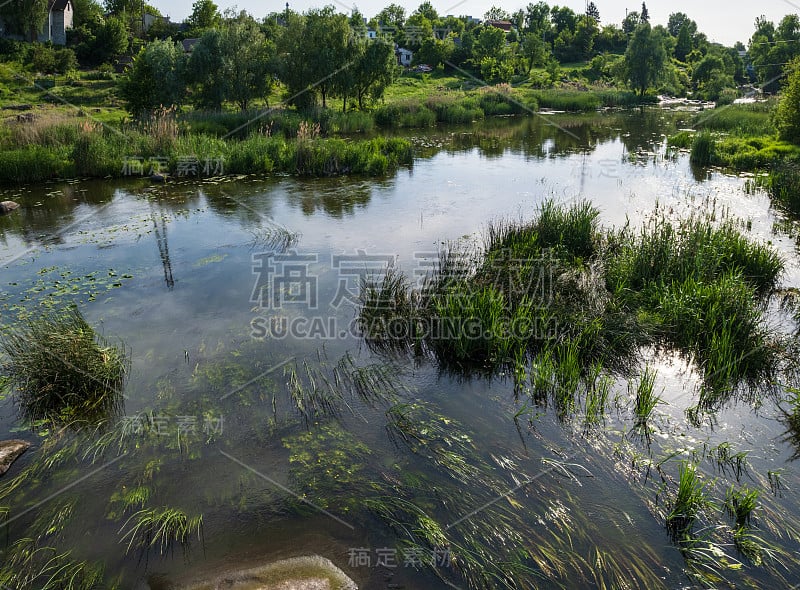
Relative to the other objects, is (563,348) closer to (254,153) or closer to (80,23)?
(254,153)

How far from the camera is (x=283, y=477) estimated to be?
5449mm

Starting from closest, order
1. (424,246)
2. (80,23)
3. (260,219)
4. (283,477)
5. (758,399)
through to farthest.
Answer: (283,477)
(758,399)
(424,246)
(260,219)
(80,23)

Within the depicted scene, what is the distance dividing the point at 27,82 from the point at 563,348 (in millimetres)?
41731

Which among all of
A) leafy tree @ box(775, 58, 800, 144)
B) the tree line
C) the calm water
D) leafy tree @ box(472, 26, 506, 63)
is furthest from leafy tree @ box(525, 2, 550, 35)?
the calm water

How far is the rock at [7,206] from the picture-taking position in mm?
14320

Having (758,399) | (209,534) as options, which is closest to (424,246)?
(758,399)

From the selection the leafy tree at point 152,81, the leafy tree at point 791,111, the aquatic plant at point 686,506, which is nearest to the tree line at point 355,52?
the leafy tree at point 152,81

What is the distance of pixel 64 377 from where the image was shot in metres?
6.53

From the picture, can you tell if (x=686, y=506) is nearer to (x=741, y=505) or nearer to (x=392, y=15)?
(x=741, y=505)

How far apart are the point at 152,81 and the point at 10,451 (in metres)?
23.2

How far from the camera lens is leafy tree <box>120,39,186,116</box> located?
24.2 m

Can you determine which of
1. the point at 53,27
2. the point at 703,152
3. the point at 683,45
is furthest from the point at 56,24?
the point at 683,45

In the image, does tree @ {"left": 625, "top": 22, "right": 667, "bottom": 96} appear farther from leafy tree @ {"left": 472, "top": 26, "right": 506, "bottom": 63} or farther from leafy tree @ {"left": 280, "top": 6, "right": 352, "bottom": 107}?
leafy tree @ {"left": 280, "top": 6, "right": 352, "bottom": 107}

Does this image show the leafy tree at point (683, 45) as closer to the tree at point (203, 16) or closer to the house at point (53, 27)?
the tree at point (203, 16)
